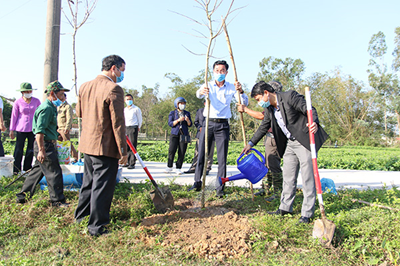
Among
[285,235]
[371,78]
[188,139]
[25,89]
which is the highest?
[371,78]

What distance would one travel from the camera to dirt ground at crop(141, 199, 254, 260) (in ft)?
8.66

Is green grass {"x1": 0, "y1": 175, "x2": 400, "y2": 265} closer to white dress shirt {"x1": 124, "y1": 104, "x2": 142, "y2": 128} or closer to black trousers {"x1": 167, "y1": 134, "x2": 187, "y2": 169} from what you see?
black trousers {"x1": 167, "y1": 134, "x2": 187, "y2": 169}

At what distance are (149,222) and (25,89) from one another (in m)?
4.27

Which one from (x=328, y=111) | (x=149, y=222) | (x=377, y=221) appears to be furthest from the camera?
(x=328, y=111)

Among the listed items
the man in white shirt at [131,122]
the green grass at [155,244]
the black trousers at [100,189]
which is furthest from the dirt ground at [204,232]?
the man in white shirt at [131,122]

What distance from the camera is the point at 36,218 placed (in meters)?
3.44

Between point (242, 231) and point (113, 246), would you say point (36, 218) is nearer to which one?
point (113, 246)

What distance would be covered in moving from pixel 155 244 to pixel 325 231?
1.72 metres

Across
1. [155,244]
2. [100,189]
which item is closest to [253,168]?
[155,244]

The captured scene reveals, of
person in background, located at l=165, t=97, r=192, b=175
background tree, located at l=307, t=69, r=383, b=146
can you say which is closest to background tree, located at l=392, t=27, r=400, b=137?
background tree, located at l=307, t=69, r=383, b=146

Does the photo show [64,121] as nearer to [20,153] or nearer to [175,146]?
[20,153]

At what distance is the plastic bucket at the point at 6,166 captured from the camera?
5.13 m

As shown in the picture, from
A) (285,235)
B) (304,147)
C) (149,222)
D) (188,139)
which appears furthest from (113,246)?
(188,139)

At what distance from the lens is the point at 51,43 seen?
517cm
